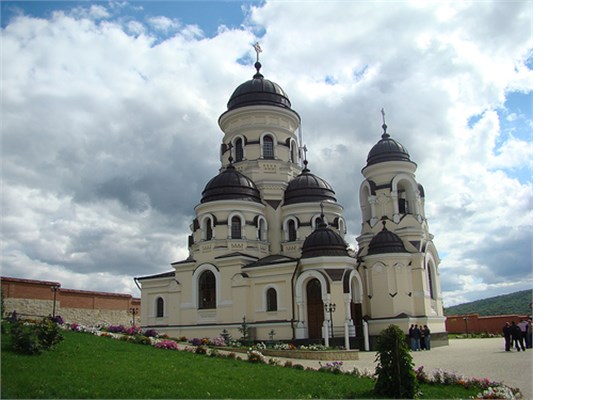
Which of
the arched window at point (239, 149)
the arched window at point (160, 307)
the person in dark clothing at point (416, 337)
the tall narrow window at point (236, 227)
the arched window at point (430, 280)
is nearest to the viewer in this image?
the person in dark clothing at point (416, 337)

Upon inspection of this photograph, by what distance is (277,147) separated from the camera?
3025cm

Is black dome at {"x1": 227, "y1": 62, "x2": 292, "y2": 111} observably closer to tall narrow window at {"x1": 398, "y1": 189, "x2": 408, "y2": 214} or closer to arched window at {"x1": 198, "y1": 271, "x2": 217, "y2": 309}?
tall narrow window at {"x1": 398, "y1": 189, "x2": 408, "y2": 214}

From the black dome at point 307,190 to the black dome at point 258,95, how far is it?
526 cm

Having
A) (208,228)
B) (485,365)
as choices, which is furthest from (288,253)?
(485,365)

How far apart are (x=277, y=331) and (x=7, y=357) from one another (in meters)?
14.4

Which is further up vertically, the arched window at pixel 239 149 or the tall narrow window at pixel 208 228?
the arched window at pixel 239 149

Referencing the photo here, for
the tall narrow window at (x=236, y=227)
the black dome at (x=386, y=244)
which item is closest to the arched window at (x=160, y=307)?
the tall narrow window at (x=236, y=227)

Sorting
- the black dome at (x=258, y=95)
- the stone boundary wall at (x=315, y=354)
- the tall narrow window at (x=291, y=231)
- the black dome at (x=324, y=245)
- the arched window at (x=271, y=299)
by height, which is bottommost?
the stone boundary wall at (x=315, y=354)

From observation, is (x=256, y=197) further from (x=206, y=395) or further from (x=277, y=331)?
(x=206, y=395)

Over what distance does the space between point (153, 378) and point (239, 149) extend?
21.6 m

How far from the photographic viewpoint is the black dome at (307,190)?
92.1 feet

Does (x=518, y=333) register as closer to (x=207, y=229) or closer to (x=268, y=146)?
(x=207, y=229)

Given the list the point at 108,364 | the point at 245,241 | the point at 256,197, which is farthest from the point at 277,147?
the point at 108,364

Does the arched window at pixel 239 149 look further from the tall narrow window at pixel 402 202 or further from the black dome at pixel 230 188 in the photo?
the tall narrow window at pixel 402 202
